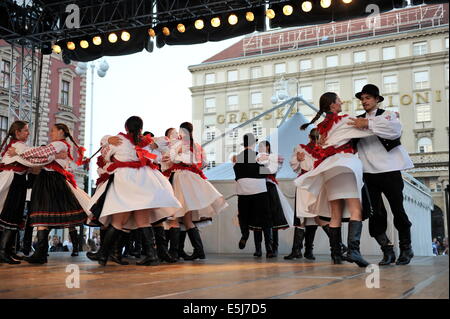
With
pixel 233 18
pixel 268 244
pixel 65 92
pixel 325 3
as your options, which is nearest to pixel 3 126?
pixel 65 92

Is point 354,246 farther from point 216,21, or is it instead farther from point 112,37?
point 112,37

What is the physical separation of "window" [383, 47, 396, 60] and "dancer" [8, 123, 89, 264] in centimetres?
3934

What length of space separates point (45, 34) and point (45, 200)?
4.98 m

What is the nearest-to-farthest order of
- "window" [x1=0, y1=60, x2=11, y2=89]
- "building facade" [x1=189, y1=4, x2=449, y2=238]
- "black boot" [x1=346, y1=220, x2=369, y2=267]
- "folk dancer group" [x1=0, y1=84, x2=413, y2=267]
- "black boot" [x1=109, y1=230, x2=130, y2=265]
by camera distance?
"black boot" [x1=346, y1=220, x2=369, y2=267]
"folk dancer group" [x1=0, y1=84, x2=413, y2=267]
"black boot" [x1=109, y1=230, x2=130, y2=265]
"window" [x1=0, y1=60, x2=11, y2=89]
"building facade" [x1=189, y1=4, x2=449, y2=238]

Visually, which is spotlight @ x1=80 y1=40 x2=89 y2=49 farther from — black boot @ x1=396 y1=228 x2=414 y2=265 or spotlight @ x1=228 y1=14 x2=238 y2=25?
black boot @ x1=396 y1=228 x2=414 y2=265

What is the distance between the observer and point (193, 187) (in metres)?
5.76

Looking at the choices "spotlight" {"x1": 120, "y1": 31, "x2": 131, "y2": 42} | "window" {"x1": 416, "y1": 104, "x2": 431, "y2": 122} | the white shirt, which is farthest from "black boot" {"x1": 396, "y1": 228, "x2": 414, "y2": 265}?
"window" {"x1": 416, "y1": 104, "x2": 431, "y2": 122}

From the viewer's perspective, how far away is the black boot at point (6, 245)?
5109mm

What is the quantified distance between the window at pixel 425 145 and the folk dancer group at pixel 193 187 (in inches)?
1359

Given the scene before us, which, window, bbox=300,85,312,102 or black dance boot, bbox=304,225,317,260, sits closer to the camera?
black dance boot, bbox=304,225,317,260

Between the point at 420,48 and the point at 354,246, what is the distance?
39.2 meters

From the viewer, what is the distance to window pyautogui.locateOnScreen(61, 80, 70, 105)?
26.0m

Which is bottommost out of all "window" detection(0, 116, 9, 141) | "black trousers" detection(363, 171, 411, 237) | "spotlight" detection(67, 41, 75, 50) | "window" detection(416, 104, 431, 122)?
"black trousers" detection(363, 171, 411, 237)
